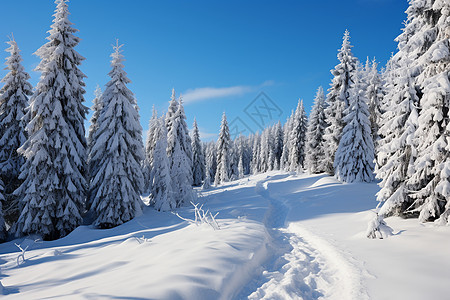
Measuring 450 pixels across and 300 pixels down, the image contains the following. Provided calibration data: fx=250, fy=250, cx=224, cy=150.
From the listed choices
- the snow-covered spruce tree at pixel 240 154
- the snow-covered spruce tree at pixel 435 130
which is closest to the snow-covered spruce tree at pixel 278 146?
the snow-covered spruce tree at pixel 240 154

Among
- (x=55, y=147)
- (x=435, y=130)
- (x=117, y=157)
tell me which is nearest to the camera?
(x=435, y=130)

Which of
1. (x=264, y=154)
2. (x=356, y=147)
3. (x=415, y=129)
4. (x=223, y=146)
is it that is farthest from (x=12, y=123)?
(x=264, y=154)

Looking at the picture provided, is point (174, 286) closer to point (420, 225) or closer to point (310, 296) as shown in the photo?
point (310, 296)

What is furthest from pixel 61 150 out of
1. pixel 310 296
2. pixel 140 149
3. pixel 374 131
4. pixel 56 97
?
pixel 374 131

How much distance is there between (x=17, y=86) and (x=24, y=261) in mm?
17212

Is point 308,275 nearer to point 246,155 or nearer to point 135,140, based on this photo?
point 135,140

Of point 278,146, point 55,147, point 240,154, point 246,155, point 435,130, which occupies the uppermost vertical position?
point 278,146

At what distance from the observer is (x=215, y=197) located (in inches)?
1106

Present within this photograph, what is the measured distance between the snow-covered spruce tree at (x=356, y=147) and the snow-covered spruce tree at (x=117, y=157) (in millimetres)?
18980

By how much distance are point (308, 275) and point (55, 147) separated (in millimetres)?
17866

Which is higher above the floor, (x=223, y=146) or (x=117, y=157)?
(x=223, y=146)

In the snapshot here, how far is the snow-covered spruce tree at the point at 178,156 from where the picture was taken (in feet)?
84.0

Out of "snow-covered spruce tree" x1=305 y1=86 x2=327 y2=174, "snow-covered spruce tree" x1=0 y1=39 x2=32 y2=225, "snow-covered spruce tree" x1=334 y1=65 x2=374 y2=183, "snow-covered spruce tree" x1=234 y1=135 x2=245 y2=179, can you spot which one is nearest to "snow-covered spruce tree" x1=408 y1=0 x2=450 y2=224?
"snow-covered spruce tree" x1=334 y1=65 x2=374 y2=183

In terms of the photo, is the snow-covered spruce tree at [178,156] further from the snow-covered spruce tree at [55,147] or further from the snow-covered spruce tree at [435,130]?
the snow-covered spruce tree at [435,130]
